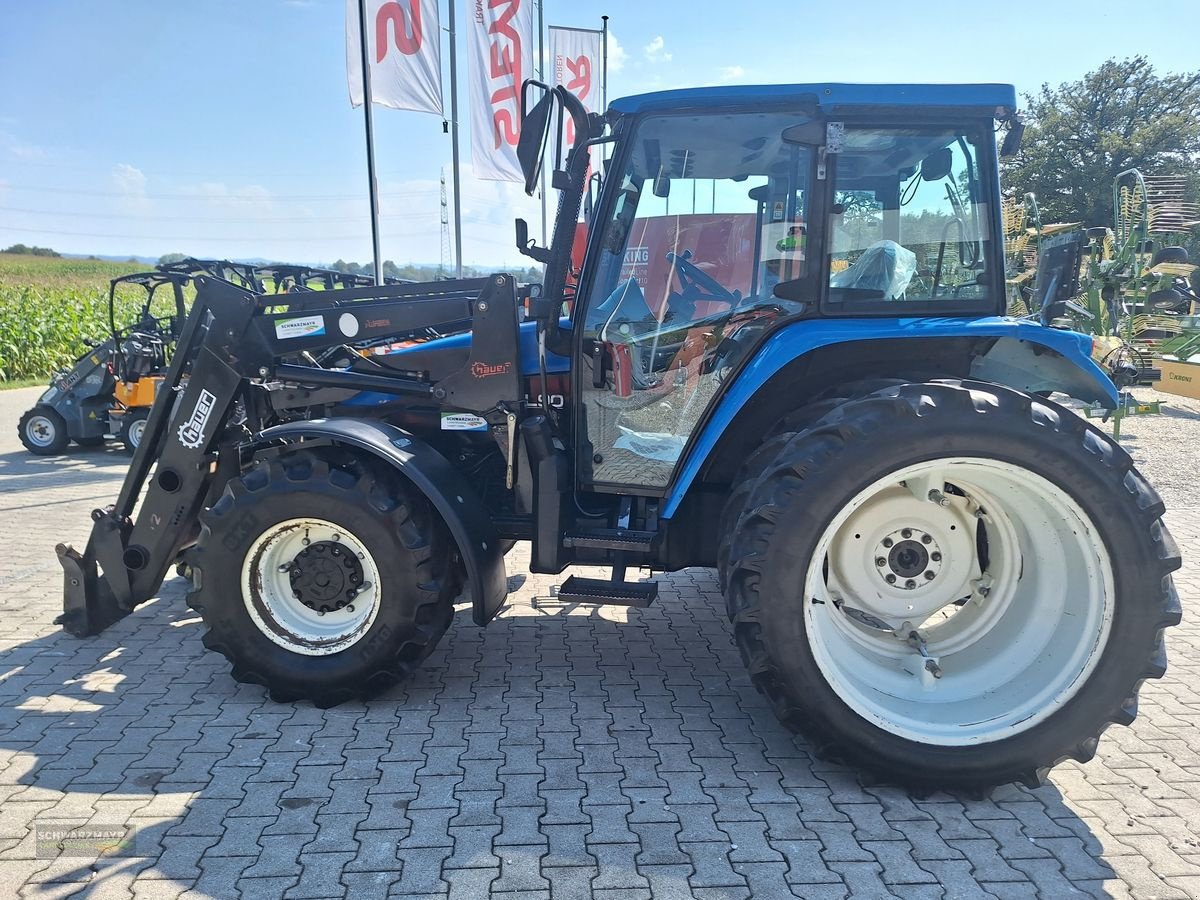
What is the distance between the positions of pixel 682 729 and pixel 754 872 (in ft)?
2.81

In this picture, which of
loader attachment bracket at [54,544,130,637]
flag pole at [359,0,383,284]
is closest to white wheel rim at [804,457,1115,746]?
loader attachment bracket at [54,544,130,637]

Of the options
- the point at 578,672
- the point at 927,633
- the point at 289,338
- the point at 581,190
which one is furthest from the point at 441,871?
the point at 581,190

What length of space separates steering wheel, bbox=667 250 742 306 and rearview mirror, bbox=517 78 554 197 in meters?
0.64

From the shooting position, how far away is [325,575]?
11.1ft

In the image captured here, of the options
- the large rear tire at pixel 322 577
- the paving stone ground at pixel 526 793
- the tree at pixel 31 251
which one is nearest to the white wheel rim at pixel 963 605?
the paving stone ground at pixel 526 793

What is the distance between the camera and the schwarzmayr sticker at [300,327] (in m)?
3.65

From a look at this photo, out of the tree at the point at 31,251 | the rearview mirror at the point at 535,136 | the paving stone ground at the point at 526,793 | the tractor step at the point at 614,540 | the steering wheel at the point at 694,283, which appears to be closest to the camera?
the paving stone ground at the point at 526,793

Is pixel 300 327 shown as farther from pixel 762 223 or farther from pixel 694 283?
pixel 762 223

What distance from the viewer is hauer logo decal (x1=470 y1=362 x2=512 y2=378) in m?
3.58

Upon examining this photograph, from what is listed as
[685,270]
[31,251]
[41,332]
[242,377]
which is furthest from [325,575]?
[31,251]

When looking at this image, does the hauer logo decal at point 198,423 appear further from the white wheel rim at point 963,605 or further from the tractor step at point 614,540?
the white wheel rim at point 963,605

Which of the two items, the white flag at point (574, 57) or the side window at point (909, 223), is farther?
the white flag at point (574, 57)

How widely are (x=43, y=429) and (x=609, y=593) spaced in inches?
340

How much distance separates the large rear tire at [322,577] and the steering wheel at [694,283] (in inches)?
56.7
